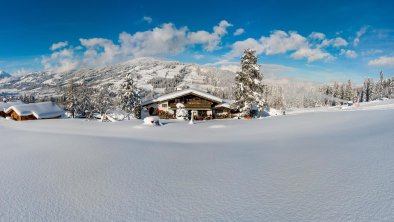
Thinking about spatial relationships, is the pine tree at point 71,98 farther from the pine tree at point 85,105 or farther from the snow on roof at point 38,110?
the snow on roof at point 38,110

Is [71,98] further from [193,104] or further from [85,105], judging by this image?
[193,104]

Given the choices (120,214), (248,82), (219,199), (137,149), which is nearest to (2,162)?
(137,149)

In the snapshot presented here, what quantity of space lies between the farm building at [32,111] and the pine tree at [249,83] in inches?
1475

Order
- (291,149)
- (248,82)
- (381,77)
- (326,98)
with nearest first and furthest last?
1. (291,149)
2. (248,82)
3. (381,77)
4. (326,98)

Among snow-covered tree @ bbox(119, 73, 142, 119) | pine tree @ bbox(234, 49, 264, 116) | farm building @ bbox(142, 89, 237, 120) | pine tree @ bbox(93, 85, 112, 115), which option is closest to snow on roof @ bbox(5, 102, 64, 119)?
pine tree @ bbox(93, 85, 112, 115)

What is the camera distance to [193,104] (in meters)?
49.1

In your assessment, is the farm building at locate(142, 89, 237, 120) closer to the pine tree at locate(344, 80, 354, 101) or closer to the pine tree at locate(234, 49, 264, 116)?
the pine tree at locate(234, 49, 264, 116)

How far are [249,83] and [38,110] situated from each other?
40.1 metres

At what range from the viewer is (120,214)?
5137 mm

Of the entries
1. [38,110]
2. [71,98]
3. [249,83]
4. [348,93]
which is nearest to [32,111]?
[38,110]

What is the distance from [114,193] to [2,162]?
6081mm

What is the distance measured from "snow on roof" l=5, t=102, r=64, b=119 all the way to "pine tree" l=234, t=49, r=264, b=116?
1471 inches

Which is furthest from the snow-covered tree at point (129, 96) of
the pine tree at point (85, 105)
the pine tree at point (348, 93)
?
the pine tree at point (348, 93)

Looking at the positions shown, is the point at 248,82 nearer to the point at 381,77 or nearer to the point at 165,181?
the point at 165,181
